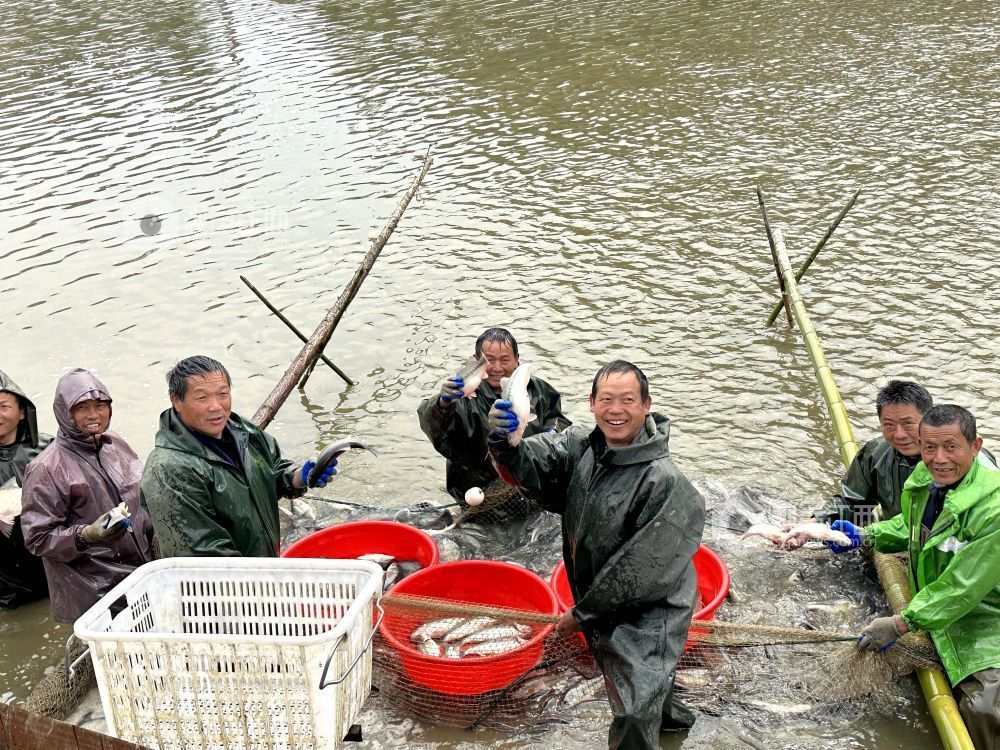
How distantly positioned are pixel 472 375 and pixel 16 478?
9.93 ft

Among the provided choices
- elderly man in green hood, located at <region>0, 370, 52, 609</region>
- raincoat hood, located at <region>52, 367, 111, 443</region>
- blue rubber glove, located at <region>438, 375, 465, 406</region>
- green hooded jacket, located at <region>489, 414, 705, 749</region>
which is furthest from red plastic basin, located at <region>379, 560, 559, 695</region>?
elderly man in green hood, located at <region>0, 370, 52, 609</region>

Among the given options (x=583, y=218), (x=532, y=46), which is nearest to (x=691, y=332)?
(x=583, y=218)

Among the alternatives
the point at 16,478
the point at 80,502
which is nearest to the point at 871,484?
the point at 80,502

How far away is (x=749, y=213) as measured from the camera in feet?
41.7

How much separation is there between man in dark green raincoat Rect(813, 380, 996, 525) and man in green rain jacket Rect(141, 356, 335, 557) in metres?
3.71

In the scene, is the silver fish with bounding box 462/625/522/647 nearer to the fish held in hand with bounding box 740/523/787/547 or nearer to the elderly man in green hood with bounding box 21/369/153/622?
the fish held in hand with bounding box 740/523/787/547

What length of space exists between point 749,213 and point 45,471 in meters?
9.96

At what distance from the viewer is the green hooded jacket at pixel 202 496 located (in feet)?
14.9

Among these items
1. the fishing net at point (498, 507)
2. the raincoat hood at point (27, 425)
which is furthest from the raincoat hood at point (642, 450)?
the raincoat hood at point (27, 425)

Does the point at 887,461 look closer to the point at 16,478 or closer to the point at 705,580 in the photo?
the point at 705,580

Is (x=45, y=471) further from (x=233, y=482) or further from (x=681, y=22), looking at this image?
(x=681, y=22)

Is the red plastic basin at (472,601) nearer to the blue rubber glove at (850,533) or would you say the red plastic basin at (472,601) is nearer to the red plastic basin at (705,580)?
the red plastic basin at (705,580)

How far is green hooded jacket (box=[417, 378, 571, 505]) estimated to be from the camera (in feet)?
21.3

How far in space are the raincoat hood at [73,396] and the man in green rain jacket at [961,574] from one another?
4502mm
